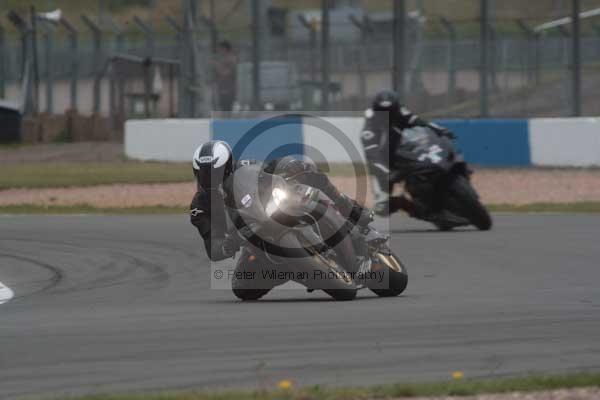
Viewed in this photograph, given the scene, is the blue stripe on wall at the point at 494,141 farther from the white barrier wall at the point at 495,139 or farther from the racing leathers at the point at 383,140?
the racing leathers at the point at 383,140

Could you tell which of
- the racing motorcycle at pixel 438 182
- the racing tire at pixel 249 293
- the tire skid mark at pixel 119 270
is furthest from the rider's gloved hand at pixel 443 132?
the racing tire at pixel 249 293

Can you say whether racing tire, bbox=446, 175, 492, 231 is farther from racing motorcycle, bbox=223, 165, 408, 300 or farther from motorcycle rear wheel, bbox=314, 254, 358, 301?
motorcycle rear wheel, bbox=314, 254, 358, 301

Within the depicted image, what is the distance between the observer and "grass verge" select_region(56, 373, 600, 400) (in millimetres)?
5406

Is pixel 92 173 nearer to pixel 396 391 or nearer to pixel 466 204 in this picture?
pixel 466 204

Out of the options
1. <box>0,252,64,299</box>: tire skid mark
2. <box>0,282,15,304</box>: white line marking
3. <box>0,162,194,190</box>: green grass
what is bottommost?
<box>0,282,15,304</box>: white line marking

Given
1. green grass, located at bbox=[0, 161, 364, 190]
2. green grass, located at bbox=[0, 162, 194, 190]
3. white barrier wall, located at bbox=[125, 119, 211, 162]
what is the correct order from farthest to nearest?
white barrier wall, located at bbox=[125, 119, 211, 162]
green grass, located at bbox=[0, 162, 194, 190]
green grass, located at bbox=[0, 161, 364, 190]

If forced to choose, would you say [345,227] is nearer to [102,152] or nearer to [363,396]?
[363,396]

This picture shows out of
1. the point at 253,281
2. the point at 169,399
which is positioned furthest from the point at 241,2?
the point at 169,399

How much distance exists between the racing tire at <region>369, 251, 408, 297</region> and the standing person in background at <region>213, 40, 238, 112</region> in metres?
16.2

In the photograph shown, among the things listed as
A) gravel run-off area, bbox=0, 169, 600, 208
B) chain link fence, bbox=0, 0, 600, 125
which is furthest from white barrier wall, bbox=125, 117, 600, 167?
chain link fence, bbox=0, 0, 600, 125

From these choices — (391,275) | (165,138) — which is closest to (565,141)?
(165,138)

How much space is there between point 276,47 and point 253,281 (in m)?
17.9

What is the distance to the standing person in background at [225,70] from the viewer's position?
24938mm

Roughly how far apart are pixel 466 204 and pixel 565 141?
735 centimetres
